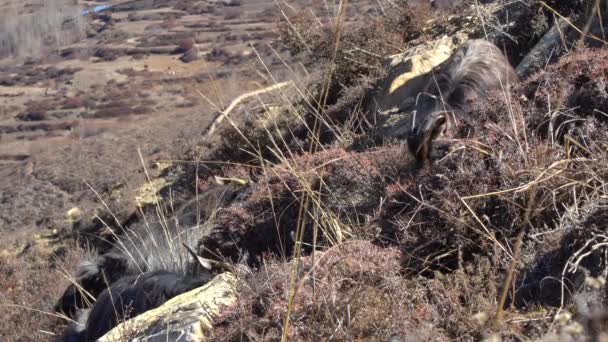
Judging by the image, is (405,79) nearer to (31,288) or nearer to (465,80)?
(465,80)

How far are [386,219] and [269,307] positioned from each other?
1043 mm

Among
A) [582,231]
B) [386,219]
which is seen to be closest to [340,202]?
[386,219]

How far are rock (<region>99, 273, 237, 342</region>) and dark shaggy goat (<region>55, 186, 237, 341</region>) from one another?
121 millimetres

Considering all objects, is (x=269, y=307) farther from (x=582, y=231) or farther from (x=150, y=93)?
(x=150, y=93)

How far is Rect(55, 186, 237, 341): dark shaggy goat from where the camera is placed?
467cm

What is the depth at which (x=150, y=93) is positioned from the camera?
161ft

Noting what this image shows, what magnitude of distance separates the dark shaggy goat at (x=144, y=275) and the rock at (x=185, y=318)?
0.40ft

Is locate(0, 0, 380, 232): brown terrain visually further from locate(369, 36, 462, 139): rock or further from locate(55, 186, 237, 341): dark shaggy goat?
locate(55, 186, 237, 341): dark shaggy goat

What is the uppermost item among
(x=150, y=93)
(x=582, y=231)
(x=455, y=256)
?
(x=582, y=231)

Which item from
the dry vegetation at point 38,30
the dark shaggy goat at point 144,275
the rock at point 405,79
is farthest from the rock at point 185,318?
the dry vegetation at point 38,30

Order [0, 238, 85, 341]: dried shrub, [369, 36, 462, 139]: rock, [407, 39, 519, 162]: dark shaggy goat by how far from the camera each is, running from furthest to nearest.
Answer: [369, 36, 462, 139]: rock < [0, 238, 85, 341]: dried shrub < [407, 39, 519, 162]: dark shaggy goat

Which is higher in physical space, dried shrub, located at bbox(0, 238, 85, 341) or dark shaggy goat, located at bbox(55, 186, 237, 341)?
dark shaggy goat, located at bbox(55, 186, 237, 341)

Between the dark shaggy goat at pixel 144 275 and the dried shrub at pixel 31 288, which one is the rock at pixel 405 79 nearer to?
the dark shaggy goat at pixel 144 275

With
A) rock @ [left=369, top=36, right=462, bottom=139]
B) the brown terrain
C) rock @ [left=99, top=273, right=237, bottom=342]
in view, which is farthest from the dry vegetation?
rock @ [left=99, top=273, right=237, bottom=342]
